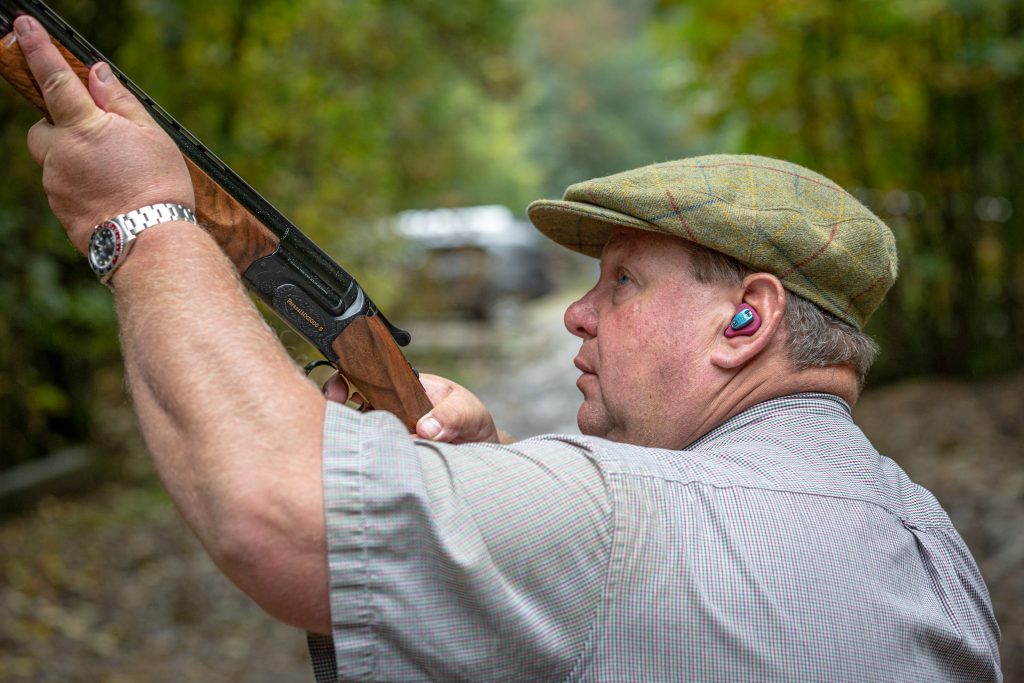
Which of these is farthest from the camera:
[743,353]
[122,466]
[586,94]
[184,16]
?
[586,94]

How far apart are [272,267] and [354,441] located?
2.06ft

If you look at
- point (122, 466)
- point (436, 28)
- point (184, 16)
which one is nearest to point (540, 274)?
point (436, 28)

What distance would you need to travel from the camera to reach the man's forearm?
1396 millimetres

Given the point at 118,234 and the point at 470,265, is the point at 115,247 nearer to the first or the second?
the point at 118,234

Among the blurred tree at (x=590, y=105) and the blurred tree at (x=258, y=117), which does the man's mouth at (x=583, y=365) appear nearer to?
the blurred tree at (x=258, y=117)

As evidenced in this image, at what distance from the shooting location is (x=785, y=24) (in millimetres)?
6734

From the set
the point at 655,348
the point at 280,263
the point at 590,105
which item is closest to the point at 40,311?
the point at 280,263

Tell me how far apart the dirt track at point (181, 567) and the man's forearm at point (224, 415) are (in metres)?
3.74

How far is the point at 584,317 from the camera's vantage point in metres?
2.15

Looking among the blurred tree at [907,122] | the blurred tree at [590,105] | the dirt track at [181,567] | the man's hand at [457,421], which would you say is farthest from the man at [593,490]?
the blurred tree at [590,105]

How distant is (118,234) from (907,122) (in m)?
7.07

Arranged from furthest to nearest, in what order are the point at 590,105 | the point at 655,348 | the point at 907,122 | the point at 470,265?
the point at 590,105 < the point at 470,265 < the point at 907,122 < the point at 655,348

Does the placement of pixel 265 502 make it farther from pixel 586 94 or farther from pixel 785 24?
pixel 586 94

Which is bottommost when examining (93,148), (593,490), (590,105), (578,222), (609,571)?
(609,571)
